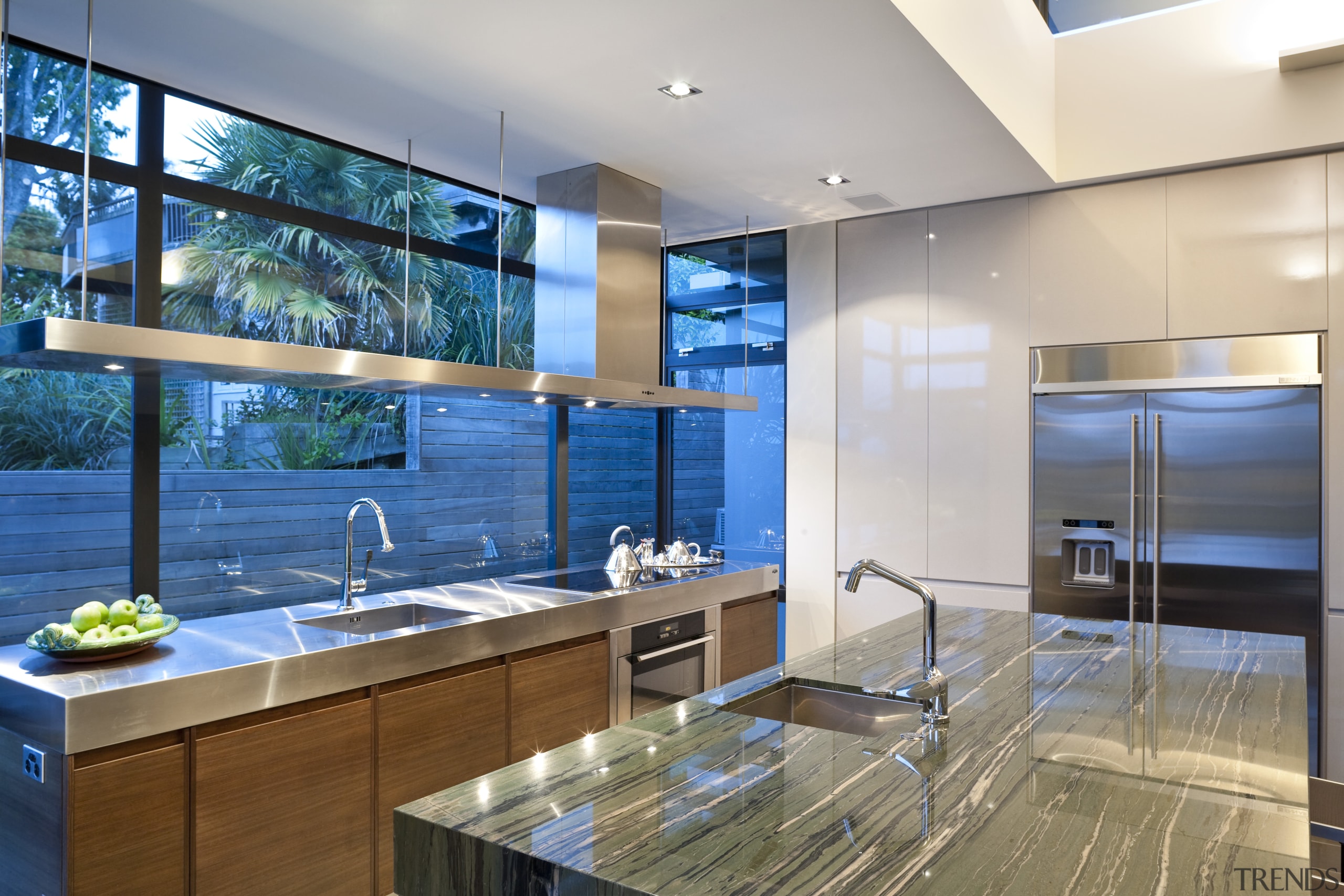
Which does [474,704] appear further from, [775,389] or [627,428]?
[775,389]

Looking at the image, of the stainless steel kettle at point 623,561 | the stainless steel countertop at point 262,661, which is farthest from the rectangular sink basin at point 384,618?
the stainless steel kettle at point 623,561

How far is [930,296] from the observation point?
Answer: 4.00 metres

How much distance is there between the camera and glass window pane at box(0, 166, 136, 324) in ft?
7.66

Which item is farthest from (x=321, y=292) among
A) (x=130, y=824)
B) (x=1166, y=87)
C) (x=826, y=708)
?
(x=1166, y=87)

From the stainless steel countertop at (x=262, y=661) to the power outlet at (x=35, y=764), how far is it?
3 centimetres

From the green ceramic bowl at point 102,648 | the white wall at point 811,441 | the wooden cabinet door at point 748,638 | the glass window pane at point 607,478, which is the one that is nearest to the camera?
the green ceramic bowl at point 102,648

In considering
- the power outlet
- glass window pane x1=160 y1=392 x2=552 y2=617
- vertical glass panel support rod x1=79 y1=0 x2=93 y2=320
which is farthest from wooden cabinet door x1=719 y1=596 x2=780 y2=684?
vertical glass panel support rod x1=79 y1=0 x2=93 y2=320

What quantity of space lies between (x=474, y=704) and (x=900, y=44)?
2296 millimetres

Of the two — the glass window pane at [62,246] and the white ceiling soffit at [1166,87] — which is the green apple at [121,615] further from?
the white ceiling soffit at [1166,87]

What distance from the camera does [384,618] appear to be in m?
2.96

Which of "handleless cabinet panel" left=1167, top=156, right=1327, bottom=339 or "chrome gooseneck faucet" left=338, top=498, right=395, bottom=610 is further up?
"handleless cabinet panel" left=1167, top=156, right=1327, bottom=339

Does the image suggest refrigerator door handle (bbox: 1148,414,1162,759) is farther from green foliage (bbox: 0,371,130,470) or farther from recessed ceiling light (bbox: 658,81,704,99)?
green foliage (bbox: 0,371,130,470)

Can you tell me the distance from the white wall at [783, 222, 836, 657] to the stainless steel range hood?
4.03ft

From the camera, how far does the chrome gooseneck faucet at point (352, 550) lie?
108 inches
